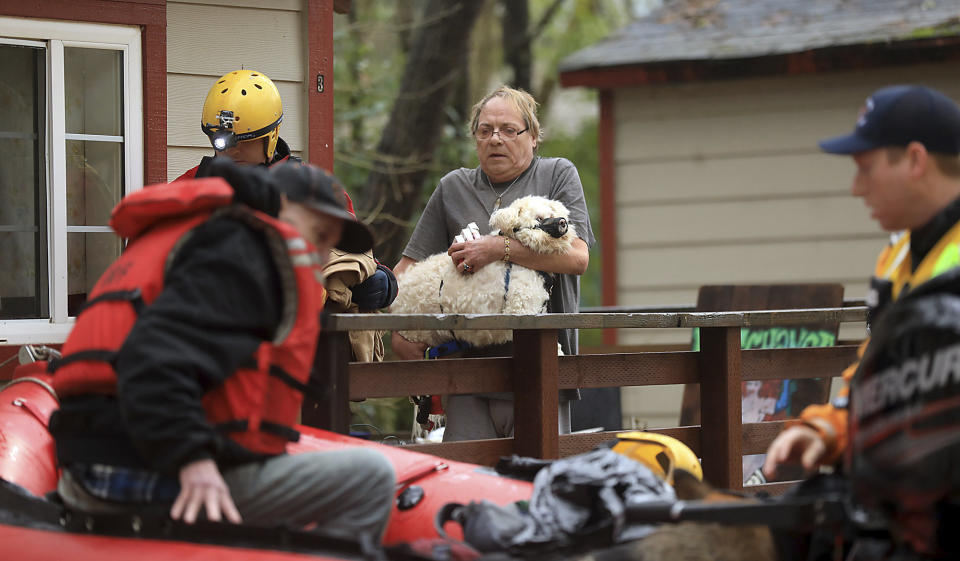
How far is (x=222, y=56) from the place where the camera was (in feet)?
18.5

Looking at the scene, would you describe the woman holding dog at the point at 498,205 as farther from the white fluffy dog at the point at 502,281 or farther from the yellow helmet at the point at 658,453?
the yellow helmet at the point at 658,453

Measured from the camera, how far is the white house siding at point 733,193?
934cm

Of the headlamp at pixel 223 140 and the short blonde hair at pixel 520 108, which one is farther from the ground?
the short blonde hair at pixel 520 108

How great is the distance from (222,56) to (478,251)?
1911mm

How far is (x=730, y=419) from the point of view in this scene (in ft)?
15.8

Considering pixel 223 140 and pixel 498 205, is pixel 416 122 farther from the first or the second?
pixel 223 140

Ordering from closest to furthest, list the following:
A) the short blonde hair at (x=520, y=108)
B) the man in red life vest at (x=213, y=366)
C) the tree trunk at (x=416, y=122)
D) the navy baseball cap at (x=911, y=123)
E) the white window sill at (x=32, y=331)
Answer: the man in red life vest at (x=213, y=366) < the navy baseball cap at (x=911, y=123) < the short blonde hair at (x=520, y=108) < the white window sill at (x=32, y=331) < the tree trunk at (x=416, y=122)

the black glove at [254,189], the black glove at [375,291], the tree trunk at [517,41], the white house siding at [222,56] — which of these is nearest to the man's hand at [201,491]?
the black glove at [254,189]

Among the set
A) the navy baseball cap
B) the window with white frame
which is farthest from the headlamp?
the navy baseball cap

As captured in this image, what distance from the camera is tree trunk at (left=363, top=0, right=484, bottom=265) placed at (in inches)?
403

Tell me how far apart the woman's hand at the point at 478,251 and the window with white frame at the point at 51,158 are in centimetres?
177

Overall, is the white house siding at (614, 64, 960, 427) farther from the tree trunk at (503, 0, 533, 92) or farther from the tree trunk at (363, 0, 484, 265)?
the tree trunk at (503, 0, 533, 92)

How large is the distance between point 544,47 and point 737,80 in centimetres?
1824

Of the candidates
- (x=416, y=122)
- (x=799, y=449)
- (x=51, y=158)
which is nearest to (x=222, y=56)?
(x=51, y=158)
